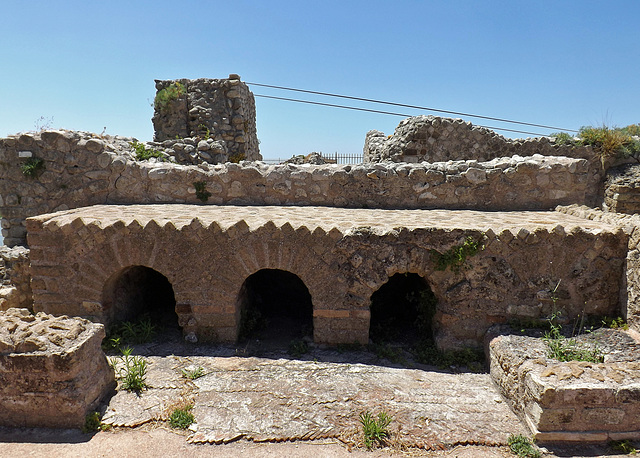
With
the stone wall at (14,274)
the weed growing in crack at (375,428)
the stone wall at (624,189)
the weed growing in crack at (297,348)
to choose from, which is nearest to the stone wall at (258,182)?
the stone wall at (14,274)

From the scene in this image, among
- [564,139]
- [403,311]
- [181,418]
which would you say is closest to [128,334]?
[181,418]

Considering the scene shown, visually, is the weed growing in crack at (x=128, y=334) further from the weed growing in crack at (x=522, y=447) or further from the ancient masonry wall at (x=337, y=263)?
the weed growing in crack at (x=522, y=447)

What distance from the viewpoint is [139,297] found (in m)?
6.42

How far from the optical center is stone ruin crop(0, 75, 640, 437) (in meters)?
4.87

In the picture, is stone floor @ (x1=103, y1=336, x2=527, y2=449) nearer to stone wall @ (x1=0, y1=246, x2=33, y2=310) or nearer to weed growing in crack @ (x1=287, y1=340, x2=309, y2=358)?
weed growing in crack @ (x1=287, y1=340, x2=309, y2=358)

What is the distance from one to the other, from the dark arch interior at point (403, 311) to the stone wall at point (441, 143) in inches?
163

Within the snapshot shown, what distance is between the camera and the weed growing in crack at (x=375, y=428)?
361cm

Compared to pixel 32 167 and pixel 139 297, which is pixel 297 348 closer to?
pixel 139 297

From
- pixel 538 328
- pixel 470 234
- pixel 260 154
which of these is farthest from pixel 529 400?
pixel 260 154

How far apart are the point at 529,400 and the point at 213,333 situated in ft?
11.9

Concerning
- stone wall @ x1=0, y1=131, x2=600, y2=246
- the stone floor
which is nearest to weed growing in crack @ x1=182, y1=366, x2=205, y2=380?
the stone floor

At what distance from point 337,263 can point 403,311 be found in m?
1.90

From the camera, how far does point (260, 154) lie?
1351cm

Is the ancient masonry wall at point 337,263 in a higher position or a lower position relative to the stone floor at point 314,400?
higher
